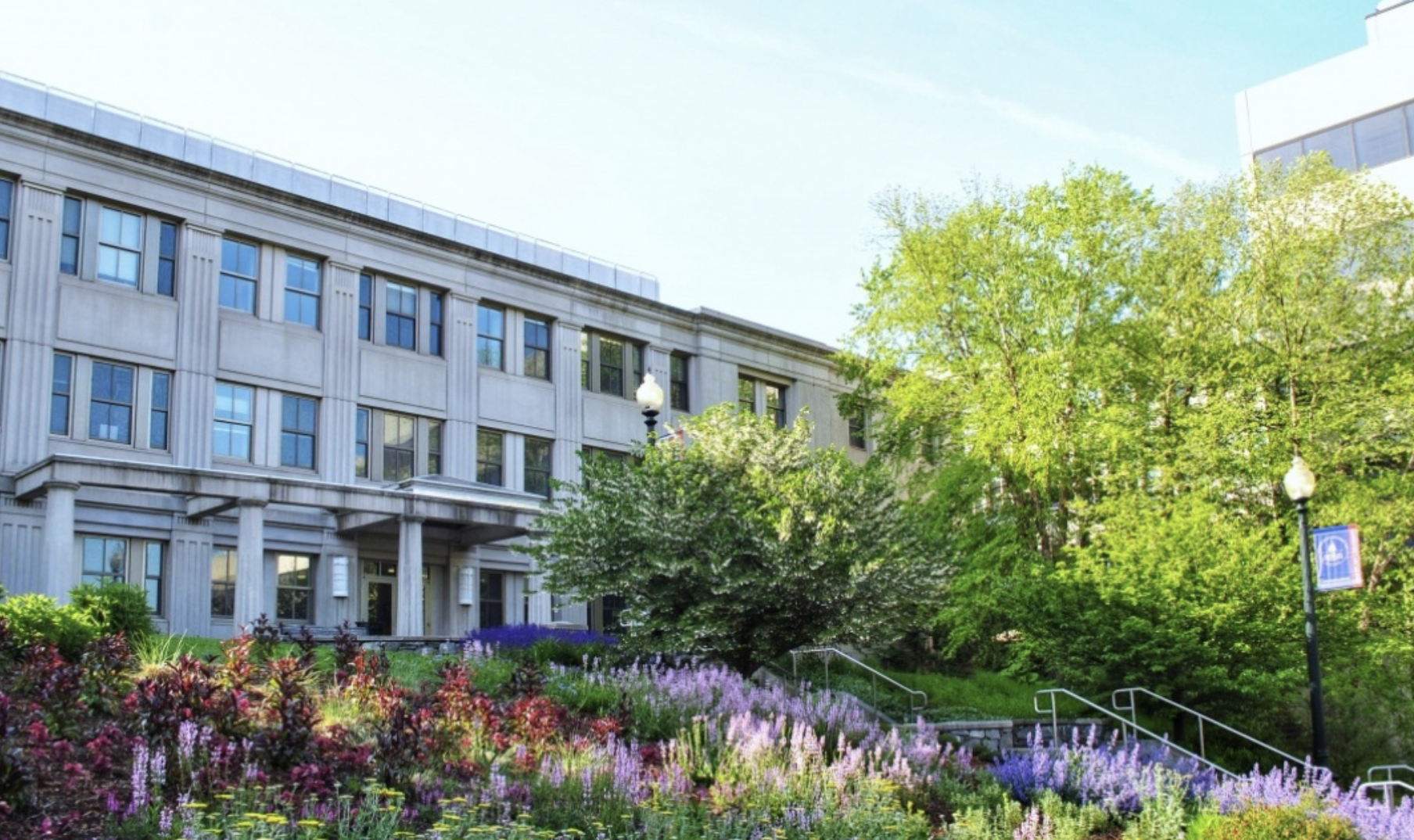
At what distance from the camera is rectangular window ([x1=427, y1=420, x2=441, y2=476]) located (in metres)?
34.1

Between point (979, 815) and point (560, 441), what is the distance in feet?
85.3

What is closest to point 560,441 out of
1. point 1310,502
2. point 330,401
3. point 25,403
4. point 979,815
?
point 330,401

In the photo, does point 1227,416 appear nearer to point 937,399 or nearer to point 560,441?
point 937,399

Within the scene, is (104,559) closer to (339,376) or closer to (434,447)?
(339,376)

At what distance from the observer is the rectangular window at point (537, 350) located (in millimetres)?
37066

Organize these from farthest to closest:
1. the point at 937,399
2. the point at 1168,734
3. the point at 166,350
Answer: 1. the point at 937,399
2. the point at 166,350
3. the point at 1168,734

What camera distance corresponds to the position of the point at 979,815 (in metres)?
12.1

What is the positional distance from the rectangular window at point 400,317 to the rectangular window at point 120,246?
636 centimetres

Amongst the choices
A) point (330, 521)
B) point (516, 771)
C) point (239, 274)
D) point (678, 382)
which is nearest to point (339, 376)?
point (239, 274)

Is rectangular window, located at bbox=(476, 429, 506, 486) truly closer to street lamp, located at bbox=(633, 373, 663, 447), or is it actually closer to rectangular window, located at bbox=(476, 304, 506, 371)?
rectangular window, located at bbox=(476, 304, 506, 371)

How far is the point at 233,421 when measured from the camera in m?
30.0

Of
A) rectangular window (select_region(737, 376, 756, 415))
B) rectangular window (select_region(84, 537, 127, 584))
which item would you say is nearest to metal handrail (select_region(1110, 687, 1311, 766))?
rectangular window (select_region(84, 537, 127, 584))

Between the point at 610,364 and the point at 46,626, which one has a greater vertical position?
the point at 610,364

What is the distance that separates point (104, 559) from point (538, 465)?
476 inches
